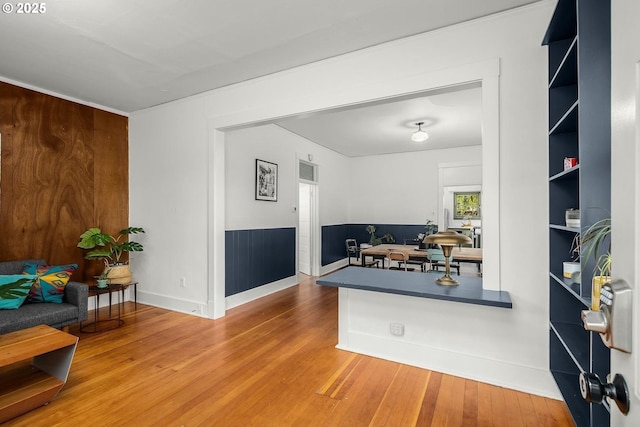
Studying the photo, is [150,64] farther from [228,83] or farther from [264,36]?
[264,36]

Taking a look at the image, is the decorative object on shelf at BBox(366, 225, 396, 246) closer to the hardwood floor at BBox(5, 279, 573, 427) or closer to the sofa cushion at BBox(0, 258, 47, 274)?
the hardwood floor at BBox(5, 279, 573, 427)

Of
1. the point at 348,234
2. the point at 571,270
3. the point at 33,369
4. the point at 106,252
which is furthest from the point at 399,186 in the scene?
the point at 33,369

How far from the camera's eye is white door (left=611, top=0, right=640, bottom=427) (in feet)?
1.99

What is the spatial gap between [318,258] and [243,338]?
330 cm

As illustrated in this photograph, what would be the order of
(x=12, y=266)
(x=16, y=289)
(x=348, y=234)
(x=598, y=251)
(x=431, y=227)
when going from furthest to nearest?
(x=348, y=234) → (x=431, y=227) → (x=12, y=266) → (x=16, y=289) → (x=598, y=251)

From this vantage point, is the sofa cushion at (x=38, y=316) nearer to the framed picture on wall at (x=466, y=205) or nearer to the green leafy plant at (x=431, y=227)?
the green leafy plant at (x=431, y=227)

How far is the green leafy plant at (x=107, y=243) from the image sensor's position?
3.67 m

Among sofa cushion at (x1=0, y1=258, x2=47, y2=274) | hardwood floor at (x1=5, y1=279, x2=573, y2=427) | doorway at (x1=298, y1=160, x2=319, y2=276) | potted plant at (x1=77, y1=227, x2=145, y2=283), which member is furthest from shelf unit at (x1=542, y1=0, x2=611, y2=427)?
doorway at (x1=298, y1=160, x2=319, y2=276)

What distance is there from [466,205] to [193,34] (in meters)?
6.08

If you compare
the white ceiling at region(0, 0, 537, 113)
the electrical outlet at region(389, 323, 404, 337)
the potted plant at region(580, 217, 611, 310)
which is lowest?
the electrical outlet at region(389, 323, 404, 337)

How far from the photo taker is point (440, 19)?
239cm

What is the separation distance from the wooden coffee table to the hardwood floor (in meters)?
0.09

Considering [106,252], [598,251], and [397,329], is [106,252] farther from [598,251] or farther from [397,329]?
[598,251]

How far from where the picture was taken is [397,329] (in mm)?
2639
